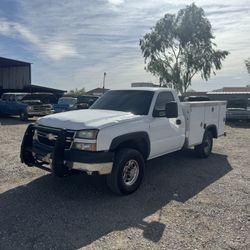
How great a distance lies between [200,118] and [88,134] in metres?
4.03

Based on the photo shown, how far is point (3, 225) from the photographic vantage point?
14.2 feet

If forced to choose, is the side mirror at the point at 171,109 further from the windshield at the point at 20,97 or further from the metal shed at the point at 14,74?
the metal shed at the point at 14,74

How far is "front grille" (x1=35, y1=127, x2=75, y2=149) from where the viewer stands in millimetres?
5156

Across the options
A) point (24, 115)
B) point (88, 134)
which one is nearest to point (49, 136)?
point (88, 134)

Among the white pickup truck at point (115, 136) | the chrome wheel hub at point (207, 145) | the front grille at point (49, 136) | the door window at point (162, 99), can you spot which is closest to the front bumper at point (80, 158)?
the white pickup truck at point (115, 136)

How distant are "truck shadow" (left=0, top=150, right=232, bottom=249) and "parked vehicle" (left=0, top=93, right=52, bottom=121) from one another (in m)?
13.2

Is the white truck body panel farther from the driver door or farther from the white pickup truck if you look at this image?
the driver door

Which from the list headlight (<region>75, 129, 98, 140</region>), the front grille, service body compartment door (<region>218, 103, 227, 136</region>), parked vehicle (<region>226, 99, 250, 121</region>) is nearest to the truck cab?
parked vehicle (<region>226, 99, 250, 121</region>)

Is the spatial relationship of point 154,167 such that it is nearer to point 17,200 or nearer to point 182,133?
point 182,133

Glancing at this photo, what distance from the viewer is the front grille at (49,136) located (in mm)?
5156

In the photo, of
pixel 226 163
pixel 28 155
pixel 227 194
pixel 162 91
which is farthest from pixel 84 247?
pixel 226 163

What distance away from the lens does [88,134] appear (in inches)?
197

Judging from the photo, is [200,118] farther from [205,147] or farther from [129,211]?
[129,211]

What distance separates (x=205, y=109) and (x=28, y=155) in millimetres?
4823
